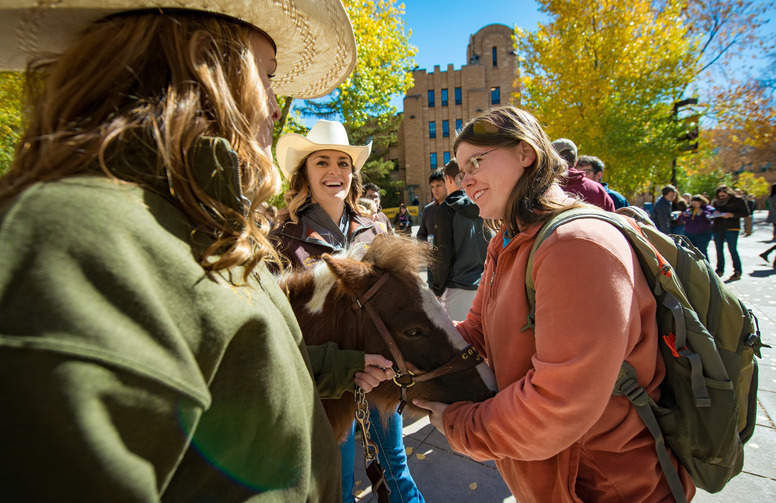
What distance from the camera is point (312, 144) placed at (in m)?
3.06

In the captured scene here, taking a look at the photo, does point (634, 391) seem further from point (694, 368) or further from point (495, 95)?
point (495, 95)

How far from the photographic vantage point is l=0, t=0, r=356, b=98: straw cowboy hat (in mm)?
963

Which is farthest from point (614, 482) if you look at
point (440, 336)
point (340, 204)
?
point (340, 204)

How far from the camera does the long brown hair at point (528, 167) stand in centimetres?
161

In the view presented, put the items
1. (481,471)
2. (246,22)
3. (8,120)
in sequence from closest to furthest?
(246,22) < (481,471) < (8,120)

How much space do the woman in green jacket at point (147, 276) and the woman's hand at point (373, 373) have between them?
0.66 metres

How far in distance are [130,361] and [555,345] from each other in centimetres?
125

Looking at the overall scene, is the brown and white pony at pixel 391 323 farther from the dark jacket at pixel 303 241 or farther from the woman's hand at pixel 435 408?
the dark jacket at pixel 303 241

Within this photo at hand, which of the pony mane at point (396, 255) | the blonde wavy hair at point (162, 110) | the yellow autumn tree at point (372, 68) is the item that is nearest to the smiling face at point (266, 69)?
the blonde wavy hair at point (162, 110)

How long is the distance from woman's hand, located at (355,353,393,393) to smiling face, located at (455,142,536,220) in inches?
36.7

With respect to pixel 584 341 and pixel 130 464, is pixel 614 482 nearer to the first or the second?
pixel 584 341

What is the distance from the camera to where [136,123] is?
77 centimetres

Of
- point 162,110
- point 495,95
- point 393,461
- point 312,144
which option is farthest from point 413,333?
point 495,95

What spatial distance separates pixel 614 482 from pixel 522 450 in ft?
1.26
